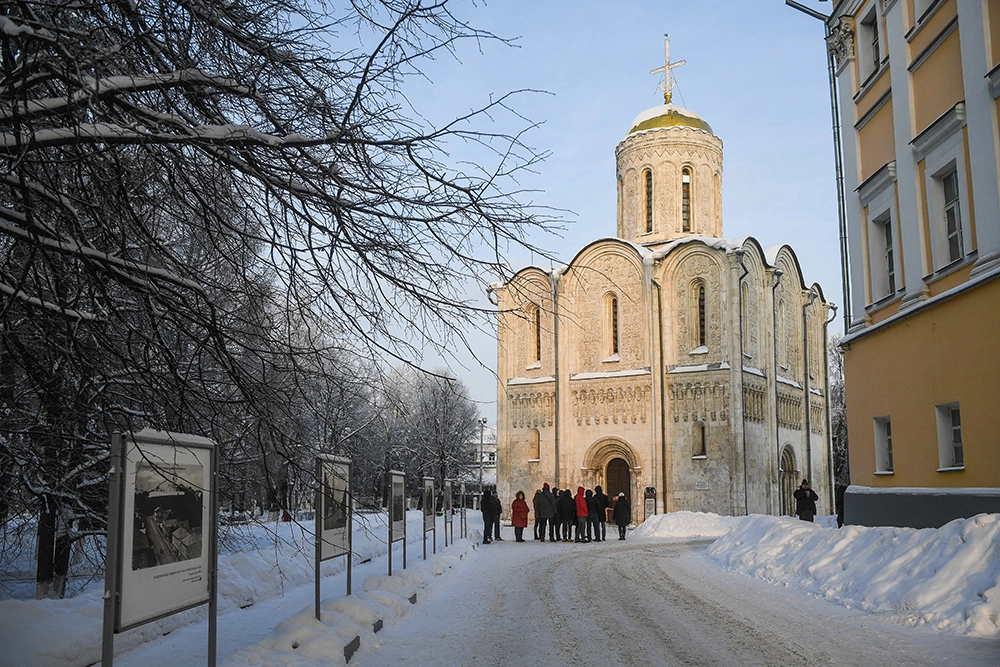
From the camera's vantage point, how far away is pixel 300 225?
18.2 feet

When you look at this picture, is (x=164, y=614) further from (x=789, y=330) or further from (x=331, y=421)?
(x=789, y=330)

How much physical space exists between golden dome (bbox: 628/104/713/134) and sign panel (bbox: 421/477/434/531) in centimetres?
3009

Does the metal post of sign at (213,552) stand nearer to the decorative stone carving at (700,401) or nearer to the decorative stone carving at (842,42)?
the decorative stone carving at (842,42)

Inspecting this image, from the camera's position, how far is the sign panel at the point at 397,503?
13273mm

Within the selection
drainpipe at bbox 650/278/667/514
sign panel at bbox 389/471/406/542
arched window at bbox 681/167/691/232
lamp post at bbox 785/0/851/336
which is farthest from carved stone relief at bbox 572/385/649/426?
sign panel at bbox 389/471/406/542

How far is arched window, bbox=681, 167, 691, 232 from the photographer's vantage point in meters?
43.0

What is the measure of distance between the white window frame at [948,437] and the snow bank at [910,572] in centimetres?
197

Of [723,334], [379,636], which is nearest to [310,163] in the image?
[379,636]

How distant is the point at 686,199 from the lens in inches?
1713

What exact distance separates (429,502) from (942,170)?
1107cm

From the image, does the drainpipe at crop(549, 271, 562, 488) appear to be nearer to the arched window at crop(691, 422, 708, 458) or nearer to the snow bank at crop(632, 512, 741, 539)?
the arched window at crop(691, 422, 708, 458)

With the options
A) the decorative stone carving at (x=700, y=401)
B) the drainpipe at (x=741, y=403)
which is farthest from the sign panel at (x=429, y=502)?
the decorative stone carving at (x=700, y=401)

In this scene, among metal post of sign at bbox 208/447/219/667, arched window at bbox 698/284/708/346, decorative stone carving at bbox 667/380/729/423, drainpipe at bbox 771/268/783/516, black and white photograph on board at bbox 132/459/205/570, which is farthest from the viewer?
drainpipe at bbox 771/268/783/516

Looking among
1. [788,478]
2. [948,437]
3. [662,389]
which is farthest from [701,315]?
[948,437]
